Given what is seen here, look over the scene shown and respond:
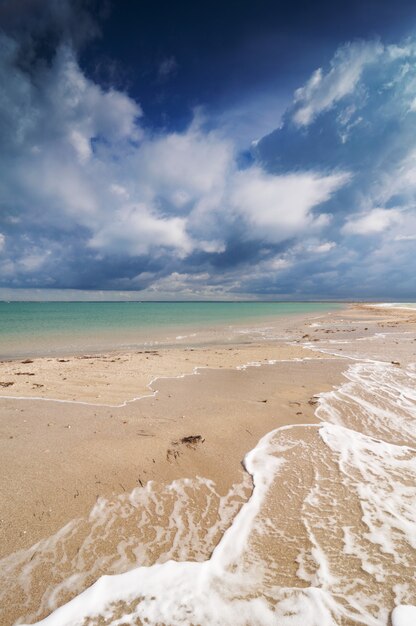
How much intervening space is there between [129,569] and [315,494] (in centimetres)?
282

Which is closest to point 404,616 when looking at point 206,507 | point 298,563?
point 298,563

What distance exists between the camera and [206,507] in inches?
171

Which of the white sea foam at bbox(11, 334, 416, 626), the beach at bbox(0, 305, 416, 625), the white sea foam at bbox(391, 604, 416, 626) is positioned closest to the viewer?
the white sea foam at bbox(391, 604, 416, 626)

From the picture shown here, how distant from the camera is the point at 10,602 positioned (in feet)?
9.47

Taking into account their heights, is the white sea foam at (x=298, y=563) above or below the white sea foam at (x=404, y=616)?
below

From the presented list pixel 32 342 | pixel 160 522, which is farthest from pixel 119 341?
pixel 160 522

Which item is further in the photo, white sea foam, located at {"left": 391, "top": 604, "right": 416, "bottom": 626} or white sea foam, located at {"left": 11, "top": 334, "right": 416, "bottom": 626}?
white sea foam, located at {"left": 11, "top": 334, "right": 416, "bottom": 626}

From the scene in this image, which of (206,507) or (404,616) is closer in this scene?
(404,616)

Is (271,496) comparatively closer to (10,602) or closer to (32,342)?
(10,602)

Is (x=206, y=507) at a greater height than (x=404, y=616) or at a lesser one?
lesser

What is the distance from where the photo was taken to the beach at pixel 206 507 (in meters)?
2.92

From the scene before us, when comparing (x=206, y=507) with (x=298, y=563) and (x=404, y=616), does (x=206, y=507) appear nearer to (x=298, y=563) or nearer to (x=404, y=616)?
(x=298, y=563)

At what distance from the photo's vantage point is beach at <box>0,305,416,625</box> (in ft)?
9.57

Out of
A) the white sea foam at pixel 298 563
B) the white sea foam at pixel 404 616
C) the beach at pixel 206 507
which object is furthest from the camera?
A: the beach at pixel 206 507
